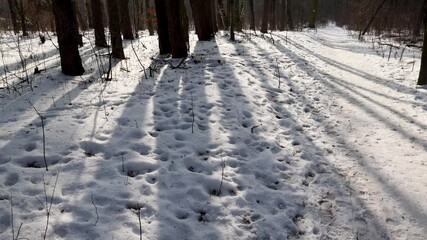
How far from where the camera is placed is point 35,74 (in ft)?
22.9

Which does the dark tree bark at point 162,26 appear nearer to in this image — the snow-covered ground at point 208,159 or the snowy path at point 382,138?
the snow-covered ground at point 208,159

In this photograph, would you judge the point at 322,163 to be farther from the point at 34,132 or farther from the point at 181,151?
the point at 34,132

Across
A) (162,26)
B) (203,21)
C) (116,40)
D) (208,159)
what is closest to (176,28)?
(162,26)

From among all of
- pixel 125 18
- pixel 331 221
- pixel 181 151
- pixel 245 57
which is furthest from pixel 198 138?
pixel 125 18

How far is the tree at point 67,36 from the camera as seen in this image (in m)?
6.36

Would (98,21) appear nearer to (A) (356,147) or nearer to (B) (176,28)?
(B) (176,28)

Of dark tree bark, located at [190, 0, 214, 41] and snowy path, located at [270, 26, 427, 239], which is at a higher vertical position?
dark tree bark, located at [190, 0, 214, 41]

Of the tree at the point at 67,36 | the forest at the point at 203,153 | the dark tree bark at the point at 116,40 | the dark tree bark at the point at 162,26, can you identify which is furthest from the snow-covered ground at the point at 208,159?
the dark tree bark at the point at 162,26

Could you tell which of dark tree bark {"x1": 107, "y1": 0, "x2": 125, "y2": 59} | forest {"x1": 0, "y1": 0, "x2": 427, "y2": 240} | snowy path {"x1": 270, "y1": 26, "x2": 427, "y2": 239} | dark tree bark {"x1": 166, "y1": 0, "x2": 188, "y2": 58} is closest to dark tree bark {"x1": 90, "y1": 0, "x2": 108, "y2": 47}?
dark tree bark {"x1": 107, "y1": 0, "x2": 125, "y2": 59}

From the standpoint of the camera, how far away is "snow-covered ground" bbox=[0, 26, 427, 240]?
3.26 meters

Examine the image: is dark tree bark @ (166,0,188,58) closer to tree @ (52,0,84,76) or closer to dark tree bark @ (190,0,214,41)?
tree @ (52,0,84,76)

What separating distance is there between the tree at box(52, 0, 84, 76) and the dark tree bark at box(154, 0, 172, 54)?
2.79 metres

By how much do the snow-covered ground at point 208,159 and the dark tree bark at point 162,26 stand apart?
2.12m

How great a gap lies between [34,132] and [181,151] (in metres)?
2.02
